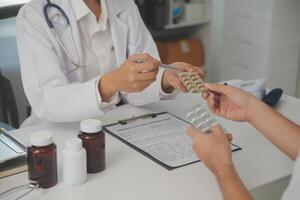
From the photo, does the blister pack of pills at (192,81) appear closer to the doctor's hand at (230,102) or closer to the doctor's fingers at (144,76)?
the doctor's hand at (230,102)

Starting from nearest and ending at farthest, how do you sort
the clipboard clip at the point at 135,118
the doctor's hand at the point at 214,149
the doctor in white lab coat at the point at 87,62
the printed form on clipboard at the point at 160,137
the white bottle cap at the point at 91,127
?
the doctor's hand at the point at 214,149, the white bottle cap at the point at 91,127, the printed form on clipboard at the point at 160,137, the doctor in white lab coat at the point at 87,62, the clipboard clip at the point at 135,118

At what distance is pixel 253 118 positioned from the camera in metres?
1.32

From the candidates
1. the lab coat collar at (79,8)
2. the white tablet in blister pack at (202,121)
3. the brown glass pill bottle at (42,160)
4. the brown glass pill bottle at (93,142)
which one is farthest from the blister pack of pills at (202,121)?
the lab coat collar at (79,8)

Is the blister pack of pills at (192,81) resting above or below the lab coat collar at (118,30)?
below

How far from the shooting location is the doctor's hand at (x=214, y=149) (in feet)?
3.59

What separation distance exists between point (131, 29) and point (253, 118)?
0.64 m

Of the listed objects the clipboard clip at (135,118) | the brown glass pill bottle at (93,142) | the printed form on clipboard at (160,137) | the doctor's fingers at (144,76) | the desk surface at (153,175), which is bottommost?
the desk surface at (153,175)

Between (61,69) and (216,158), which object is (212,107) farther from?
(61,69)

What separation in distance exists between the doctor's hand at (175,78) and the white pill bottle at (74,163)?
0.49 metres

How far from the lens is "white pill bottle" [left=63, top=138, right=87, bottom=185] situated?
1.16m

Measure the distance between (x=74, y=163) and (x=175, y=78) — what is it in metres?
0.54

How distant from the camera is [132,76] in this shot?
1.37 metres

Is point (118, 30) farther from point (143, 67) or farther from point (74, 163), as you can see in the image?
point (74, 163)

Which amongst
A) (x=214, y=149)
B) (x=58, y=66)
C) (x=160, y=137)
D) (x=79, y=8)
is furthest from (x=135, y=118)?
(x=214, y=149)
